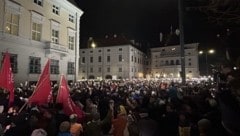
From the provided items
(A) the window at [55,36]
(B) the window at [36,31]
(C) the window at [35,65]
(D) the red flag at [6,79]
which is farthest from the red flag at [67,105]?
(A) the window at [55,36]

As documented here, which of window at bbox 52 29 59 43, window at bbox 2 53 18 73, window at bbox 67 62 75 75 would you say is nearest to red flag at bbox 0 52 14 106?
window at bbox 2 53 18 73

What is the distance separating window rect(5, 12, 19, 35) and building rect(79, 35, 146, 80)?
52.0 metres

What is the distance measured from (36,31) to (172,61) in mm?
68577

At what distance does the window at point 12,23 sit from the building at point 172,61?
63.5 m

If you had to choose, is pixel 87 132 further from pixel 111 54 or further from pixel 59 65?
pixel 111 54

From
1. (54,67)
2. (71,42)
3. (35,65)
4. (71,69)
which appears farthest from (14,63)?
(71,42)

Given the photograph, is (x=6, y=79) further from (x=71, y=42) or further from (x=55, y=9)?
(x=71, y=42)

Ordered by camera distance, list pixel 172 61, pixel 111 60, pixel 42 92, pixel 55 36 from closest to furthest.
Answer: pixel 42 92 → pixel 55 36 → pixel 111 60 → pixel 172 61

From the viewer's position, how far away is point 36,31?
101 feet

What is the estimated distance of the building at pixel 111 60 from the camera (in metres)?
79.8

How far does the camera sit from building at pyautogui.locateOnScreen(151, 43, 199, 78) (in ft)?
285

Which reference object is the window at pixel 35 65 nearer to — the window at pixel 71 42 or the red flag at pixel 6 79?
the window at pixel 71 42

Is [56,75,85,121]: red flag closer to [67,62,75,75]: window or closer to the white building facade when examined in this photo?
[67,62,75,75]: window

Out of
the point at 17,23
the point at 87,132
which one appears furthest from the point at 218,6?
the point at 17,23
